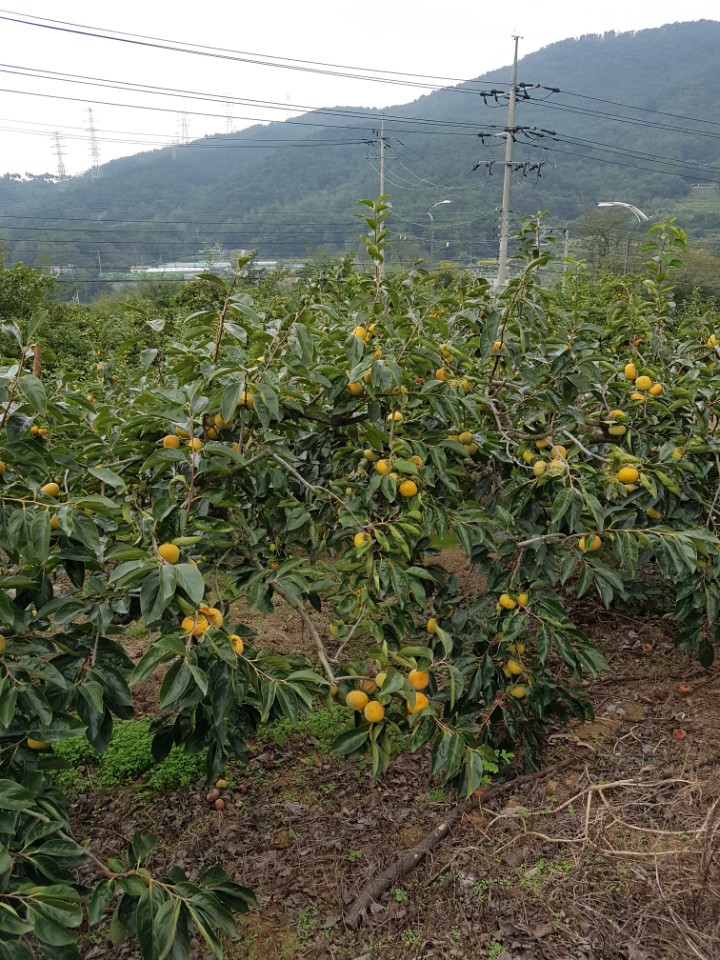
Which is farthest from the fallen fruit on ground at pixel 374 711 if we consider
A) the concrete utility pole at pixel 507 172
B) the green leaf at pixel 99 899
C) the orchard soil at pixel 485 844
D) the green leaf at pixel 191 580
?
the concrete utility pole at pixel 507 172

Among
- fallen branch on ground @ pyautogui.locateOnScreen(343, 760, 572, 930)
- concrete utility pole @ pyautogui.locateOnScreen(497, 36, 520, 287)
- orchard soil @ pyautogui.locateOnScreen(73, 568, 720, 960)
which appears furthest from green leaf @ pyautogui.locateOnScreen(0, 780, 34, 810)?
concrete utility pole @ pyautogui.locateOnScreen(497, 36, 520, 287)

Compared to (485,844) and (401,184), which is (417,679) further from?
(401,184)

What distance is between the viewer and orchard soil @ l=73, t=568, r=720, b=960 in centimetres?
178

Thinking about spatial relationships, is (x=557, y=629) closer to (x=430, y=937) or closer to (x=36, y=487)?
(x=430, y=937)

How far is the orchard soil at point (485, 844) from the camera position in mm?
1783

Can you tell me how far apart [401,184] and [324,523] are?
58.6 m

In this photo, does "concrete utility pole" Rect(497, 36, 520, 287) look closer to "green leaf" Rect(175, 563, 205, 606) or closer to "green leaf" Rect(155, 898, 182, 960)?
"green leaf" Rect(175, 563, 205, 606)

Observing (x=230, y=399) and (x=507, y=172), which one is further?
(x=507, y=172)

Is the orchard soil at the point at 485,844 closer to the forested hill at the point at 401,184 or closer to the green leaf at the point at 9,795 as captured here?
the green leaf at the point at 9,795

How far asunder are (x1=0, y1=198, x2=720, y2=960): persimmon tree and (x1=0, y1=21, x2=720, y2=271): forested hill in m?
36.2

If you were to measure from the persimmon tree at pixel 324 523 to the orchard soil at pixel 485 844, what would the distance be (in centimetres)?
26

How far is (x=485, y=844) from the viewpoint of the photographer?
83.9 inches

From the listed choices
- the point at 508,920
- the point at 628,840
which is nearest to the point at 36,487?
the point at 508,920

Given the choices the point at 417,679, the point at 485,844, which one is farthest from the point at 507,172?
the point at 417,679
